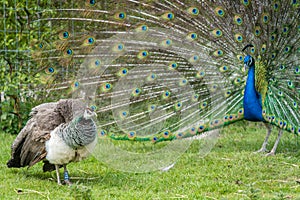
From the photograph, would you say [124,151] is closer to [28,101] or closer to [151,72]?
[151,72]

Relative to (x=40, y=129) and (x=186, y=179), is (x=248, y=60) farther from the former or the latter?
(x=40, y=129)

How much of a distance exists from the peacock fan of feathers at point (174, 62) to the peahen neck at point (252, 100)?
0.03 feet

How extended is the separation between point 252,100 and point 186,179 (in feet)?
3.89

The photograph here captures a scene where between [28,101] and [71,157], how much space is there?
9.37 feet

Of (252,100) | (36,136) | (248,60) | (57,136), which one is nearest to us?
(57,136)

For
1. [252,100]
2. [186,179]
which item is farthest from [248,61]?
[186,179]

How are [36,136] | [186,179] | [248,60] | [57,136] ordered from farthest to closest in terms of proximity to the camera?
[248,60] → [186,179] → [36,136] → [57,136]

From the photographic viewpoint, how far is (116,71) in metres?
5.18

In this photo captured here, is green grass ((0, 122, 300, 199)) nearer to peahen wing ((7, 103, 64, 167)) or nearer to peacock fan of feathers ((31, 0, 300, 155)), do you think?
peahen wing ((7, 103, 64, 167))

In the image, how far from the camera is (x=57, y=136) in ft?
14.0

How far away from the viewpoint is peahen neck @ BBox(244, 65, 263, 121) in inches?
209

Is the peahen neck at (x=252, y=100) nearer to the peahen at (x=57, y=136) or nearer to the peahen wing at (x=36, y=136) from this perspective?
the peahen at (x=57, y=136)

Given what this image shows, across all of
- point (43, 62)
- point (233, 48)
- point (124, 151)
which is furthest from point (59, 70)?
point (233, 48)

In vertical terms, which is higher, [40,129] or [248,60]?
[248,60]
